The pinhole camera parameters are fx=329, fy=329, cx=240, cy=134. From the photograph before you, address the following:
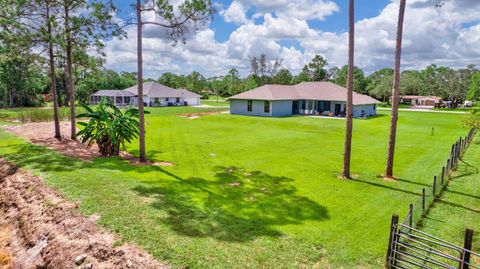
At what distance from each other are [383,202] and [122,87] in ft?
252

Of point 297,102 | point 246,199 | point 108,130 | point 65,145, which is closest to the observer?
point 246,199

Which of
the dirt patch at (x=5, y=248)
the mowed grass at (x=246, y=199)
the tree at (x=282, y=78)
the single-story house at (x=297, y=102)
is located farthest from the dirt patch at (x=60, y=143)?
the tree at (x=282, y=78)

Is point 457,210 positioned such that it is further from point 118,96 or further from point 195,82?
point 195,82

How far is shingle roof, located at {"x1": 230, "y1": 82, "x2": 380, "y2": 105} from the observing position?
4209 centimetres

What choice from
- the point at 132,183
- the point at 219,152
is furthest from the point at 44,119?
the point at 132,183

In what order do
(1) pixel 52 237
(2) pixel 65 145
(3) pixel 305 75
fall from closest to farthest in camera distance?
(1) pixel 52 237, (2) pixel 65 145, (3) pixel 305 75

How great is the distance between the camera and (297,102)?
4472 centimetres

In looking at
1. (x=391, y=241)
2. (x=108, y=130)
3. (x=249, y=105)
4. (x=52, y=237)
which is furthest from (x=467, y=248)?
(x=249, y=105)

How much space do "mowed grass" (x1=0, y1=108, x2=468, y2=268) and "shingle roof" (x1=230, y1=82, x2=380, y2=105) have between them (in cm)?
2266

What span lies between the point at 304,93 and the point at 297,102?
180 cm

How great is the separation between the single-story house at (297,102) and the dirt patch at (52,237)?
1263 inches

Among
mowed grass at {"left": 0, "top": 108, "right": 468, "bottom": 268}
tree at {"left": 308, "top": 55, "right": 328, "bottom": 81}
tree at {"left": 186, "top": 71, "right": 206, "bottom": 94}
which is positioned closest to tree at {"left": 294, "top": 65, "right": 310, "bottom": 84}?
tree at {"left": 308, "top": 55, "right": 328, "bottom": 81}

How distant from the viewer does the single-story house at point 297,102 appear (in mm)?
41688

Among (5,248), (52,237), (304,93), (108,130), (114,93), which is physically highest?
(114,93)
